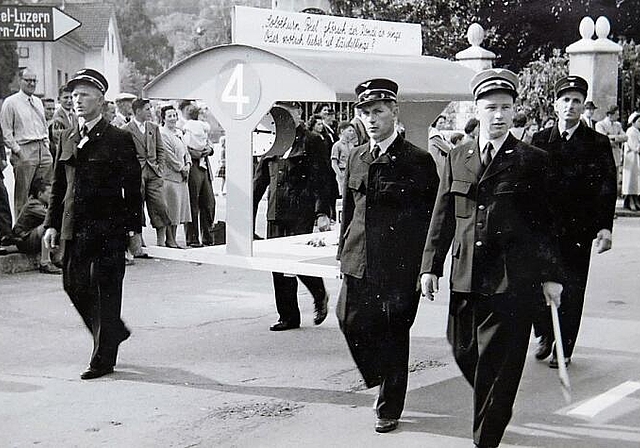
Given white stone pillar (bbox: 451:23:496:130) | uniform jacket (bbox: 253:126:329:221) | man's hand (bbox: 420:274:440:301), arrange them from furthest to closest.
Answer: white stone pillar (bbox: 451:23:496:130), uniform jacket (bbox: 253:126:329:221), man's hand (bbox: 420:274:440:301)

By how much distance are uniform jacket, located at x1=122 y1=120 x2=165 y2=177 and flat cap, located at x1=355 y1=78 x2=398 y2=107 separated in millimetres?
6317

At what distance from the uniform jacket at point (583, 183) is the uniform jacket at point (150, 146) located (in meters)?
5.94

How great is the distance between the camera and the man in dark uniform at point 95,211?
7000 millimetres

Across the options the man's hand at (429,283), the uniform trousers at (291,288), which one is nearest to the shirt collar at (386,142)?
the man's hand at (429,283)

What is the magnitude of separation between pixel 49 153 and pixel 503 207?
8264 mm

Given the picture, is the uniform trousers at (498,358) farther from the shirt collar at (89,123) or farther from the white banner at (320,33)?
the shirt collar at (89,123)

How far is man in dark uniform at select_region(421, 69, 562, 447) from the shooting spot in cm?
539

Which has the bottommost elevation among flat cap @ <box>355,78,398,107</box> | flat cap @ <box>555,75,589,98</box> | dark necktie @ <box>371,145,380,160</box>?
dark necktie @ <box>371,145,380,160</box>

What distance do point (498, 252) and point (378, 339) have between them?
3.26ft

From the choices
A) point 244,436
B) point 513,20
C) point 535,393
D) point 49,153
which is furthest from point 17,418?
point 513,20

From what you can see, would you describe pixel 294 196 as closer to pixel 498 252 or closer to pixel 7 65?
pixel 498 252

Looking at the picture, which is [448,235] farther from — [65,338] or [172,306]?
[172,306]

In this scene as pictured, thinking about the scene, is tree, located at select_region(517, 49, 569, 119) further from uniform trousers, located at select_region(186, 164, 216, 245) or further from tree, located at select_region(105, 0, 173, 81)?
tree, located at select_region(105, 0, 173, 81)

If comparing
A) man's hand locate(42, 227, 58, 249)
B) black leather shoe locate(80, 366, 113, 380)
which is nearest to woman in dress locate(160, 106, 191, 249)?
man's hand locate(42, 227, 58, 249)
